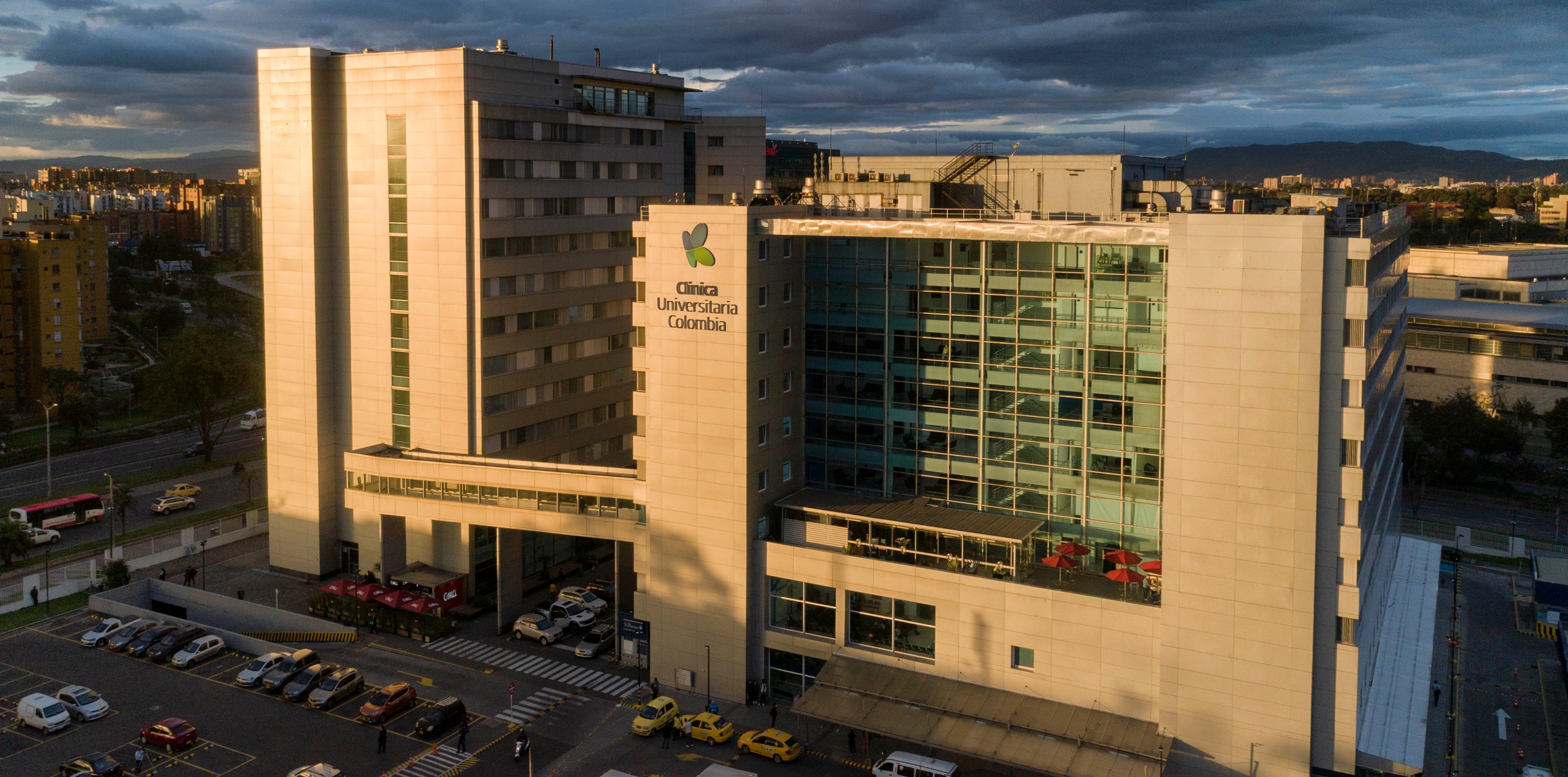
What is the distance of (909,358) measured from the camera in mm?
67688

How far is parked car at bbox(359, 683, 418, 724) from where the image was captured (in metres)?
64.8

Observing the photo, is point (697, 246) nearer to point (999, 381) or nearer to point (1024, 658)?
point (999, 381)

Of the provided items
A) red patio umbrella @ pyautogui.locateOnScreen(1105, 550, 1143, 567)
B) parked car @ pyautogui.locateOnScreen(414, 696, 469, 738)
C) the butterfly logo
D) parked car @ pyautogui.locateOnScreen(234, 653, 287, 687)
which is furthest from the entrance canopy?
parked car @ pyautogui.locateOnScreen(234, 653, 287, 687)

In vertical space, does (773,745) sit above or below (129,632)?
below

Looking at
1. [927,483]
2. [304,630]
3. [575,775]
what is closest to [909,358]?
[927,483]

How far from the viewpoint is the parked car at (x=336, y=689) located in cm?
6712

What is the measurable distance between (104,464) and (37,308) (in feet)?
126

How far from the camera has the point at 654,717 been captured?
2511 inches

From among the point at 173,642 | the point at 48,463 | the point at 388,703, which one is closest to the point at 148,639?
the point at 173,642

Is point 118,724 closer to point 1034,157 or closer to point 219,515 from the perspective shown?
point 219,515

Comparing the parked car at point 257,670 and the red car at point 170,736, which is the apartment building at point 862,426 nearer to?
the parked car at point 257,670

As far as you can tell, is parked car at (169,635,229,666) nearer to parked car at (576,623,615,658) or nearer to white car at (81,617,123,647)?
white car at (81,617,123,647)

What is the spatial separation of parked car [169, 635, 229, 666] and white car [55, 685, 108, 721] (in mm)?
6888

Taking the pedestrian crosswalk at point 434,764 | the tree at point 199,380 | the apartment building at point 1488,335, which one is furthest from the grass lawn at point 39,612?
the apartment building at point 1488,335
